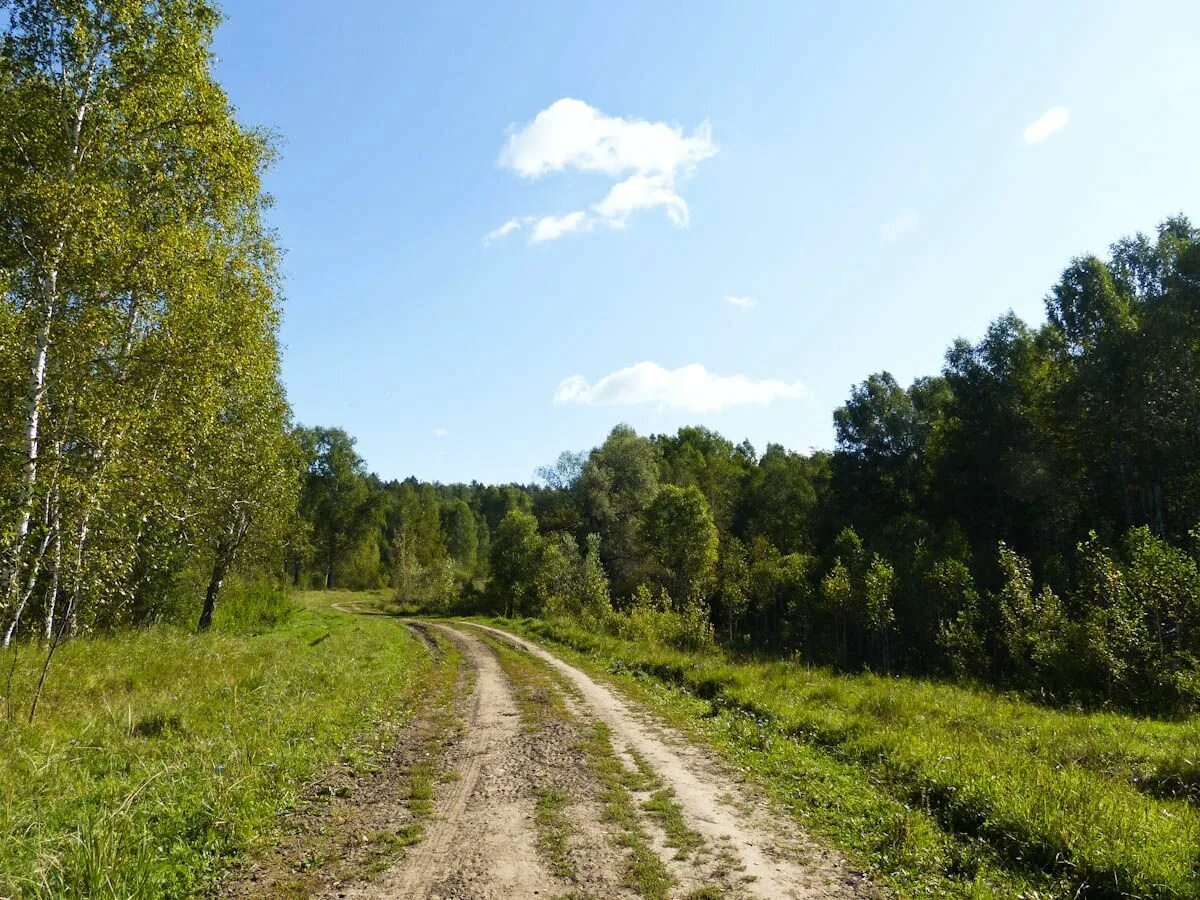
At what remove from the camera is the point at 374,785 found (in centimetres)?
977

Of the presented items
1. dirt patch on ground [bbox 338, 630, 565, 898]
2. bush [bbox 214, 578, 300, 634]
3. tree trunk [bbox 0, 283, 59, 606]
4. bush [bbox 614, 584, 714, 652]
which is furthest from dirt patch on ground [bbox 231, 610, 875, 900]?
bush [bbox 214, 578, 300, 634]

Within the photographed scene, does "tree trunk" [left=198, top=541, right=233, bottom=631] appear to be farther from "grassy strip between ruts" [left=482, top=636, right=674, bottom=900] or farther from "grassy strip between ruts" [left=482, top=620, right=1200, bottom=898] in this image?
"grassy strip between ruts" [left=482, top=620, right=1200, bottom=898]

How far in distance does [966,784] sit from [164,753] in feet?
40.3

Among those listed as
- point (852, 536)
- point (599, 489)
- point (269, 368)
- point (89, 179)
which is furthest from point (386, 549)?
point (89, 179)

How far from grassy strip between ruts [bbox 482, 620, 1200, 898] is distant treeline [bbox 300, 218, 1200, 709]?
7.98 metres

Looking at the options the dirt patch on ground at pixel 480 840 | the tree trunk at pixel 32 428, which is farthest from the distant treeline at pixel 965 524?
the tree trunk at pixel 32 428

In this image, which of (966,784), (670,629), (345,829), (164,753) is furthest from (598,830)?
(670,629)

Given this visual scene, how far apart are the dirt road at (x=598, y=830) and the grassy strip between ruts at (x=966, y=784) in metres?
0.81

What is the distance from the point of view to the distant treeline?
24109mm

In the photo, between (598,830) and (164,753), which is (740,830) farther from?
(164,753)

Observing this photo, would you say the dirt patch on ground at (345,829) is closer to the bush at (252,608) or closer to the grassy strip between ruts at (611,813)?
the grassy strip between ruts at (611,813)

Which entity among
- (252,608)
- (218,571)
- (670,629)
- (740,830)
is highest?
(218,571)

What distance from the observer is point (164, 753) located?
34.7ft

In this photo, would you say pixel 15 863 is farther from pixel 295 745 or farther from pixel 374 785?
pixel 295 745
